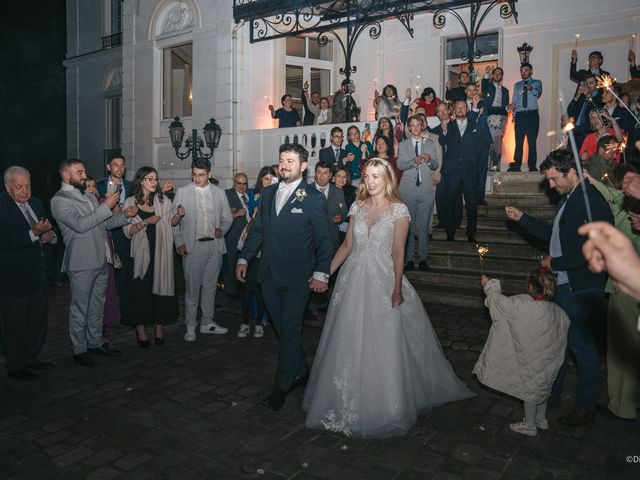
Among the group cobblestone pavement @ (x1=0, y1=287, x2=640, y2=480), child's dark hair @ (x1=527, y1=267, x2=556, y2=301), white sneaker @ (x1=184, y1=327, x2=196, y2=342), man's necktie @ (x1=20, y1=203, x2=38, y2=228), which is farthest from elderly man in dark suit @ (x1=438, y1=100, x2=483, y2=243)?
man's necktie @ (x1=20, y1=203, x2=38, y2=228)

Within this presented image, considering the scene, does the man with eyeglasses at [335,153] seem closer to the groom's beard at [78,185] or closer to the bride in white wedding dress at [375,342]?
the groom's beard at [78,185]

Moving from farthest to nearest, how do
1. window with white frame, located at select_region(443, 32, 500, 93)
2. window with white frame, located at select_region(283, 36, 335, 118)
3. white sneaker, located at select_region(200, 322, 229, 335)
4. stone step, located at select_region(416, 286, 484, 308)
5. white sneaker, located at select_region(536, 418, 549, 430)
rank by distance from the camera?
1. window with white frame, located at select_region(283, 36, 335, 118)
2. window with white frame, located at select_region(443, 32, 500, 93)
3. stone step, located at select_region(416, 286, 484, 308)
4. white sneaker, located at select_region(200, 322, 229, 335)
5. white sneaker, located at select_region(536, 418, 549, 430)

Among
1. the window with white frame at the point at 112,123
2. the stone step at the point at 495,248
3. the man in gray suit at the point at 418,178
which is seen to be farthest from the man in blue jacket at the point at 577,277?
the window with white frame at the point at 112,123

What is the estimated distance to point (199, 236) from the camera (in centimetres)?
699

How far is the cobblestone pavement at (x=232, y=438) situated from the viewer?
375 centimetres

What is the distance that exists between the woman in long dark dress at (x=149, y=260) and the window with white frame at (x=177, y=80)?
1065 cm

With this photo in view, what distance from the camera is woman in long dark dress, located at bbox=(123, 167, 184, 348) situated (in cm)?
645

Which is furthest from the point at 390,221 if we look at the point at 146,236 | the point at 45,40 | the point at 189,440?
the point at 45,40

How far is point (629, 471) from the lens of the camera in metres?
3.72

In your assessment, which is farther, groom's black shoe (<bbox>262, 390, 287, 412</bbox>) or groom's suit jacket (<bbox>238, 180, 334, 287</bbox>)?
groom's suit jacket (<bbox>238, 180, 334, 287</bbox>)

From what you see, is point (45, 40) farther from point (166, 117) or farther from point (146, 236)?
point (146, 236)

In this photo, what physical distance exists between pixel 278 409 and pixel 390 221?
6.22 feet

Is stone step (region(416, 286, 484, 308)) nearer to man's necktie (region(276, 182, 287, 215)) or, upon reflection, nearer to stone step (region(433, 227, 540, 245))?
stone step (region(433, 227, 540, 245))

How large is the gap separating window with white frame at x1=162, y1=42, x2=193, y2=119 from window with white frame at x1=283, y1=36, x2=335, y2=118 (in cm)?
297
